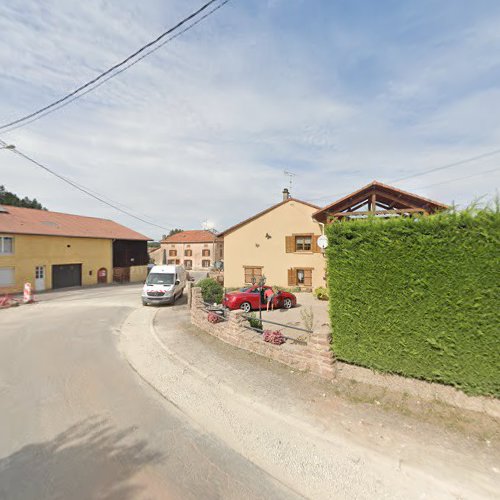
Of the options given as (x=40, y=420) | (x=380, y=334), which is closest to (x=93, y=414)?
(x=40, y=420)

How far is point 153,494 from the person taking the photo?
10.2ft

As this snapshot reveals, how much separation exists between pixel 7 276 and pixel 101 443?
23.9 m

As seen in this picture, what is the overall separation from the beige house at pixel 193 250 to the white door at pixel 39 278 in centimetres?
2720

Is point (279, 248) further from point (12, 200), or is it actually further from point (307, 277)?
point (12, 200)

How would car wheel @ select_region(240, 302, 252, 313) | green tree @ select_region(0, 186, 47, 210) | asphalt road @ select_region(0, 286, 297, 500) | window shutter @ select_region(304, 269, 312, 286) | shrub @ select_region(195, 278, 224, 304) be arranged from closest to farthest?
asphalt road @ select_region(0, 286, 297, 500) < car wheel @ select_region(240, 302, 252, 313) < shrub @ select_region(195, 278, 224, 304) < window shutter @ select_region(304, 269, 312, 286) < green tree @ select_region(0, 186, 47, 210)

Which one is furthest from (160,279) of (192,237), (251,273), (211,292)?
(192,237)

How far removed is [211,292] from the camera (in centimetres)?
1428

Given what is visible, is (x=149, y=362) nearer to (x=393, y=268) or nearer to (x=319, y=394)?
(x=319, y=394)

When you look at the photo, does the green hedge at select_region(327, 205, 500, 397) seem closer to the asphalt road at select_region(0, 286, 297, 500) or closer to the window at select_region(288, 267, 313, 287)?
the asphalt road at select_region(0, 286, 297, 500)

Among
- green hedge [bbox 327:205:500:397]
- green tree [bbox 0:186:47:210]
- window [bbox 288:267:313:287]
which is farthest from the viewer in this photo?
green tree [bbox 0:186:47:210]

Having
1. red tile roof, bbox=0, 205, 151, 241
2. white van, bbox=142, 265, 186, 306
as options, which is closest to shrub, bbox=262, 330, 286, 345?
white van, bbox=142, 265, 186, 306

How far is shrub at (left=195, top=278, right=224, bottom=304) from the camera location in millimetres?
14141

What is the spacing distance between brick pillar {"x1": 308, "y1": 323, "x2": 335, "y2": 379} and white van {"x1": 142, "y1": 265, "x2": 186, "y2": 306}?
36.0ft

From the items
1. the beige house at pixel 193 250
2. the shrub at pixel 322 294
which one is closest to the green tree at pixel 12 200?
the beige house at pixel 193 250
